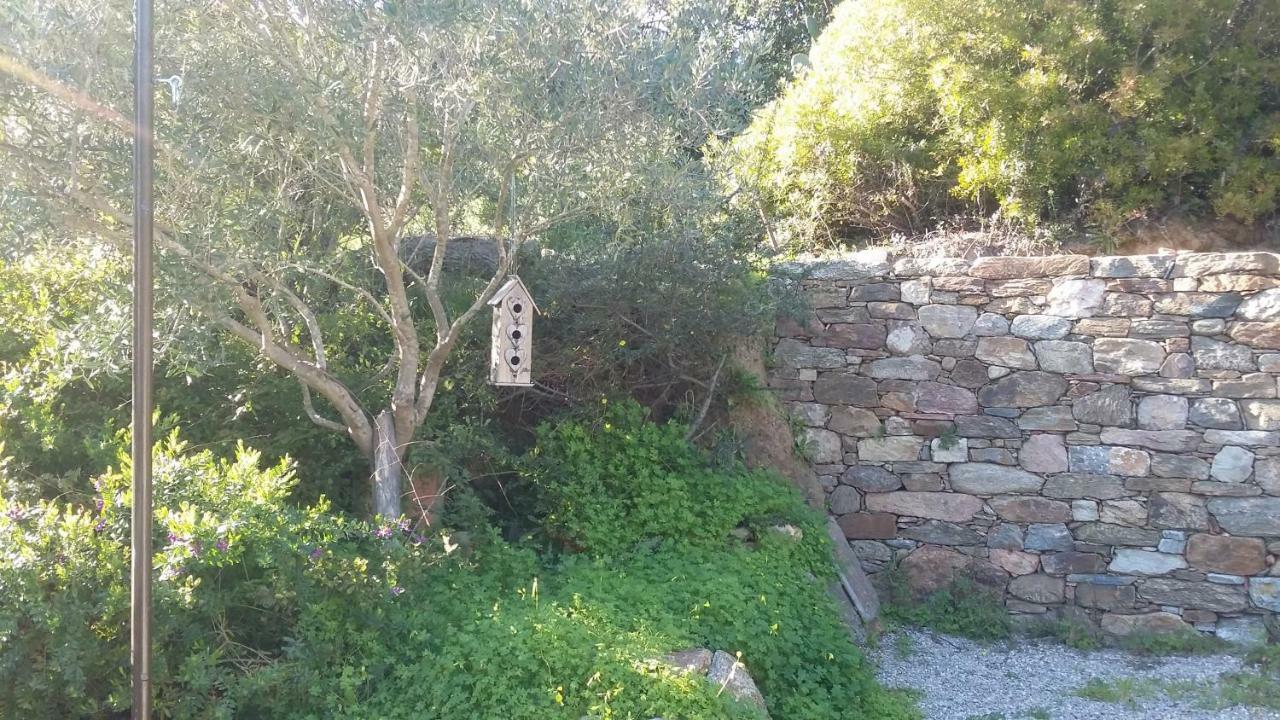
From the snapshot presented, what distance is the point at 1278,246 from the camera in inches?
247

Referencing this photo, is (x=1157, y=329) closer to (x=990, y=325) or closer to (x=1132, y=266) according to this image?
(x=1132, y=266)

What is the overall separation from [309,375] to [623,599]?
1804 millimetres

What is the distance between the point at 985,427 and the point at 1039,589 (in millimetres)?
1069

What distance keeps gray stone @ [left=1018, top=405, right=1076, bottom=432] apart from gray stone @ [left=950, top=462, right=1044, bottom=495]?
0.30 metres

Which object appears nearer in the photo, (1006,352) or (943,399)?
(1006,352)

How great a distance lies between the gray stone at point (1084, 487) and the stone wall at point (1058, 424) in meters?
0.01

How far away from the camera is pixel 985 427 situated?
6.16 m

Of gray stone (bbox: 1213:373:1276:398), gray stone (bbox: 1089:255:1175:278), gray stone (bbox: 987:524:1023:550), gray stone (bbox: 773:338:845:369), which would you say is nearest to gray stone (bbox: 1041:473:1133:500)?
gray stone (bbox: 987:524:1023:550)

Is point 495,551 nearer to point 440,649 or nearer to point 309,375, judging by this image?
point 440,649

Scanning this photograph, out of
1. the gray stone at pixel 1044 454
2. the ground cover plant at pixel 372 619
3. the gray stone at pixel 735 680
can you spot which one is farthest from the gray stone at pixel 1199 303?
the gray stone at pixel 735 680

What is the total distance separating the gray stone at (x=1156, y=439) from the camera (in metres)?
5.73

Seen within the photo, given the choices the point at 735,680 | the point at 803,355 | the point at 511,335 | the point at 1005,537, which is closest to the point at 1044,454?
the point at 1005,537

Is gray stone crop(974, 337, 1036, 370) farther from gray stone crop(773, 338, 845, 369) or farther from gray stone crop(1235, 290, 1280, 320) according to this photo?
gray stone crop(1235, 290, 1280, 320)

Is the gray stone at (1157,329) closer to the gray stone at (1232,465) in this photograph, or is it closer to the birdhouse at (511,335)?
the gray stone at (1232,465)
